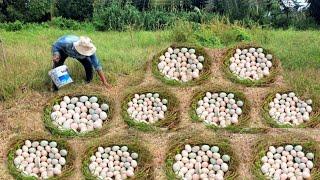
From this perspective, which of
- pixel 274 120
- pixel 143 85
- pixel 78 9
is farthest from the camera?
pixel 78 9

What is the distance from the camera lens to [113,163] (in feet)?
→ 19.3

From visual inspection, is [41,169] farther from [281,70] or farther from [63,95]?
[281,70]

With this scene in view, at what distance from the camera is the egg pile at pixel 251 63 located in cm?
736

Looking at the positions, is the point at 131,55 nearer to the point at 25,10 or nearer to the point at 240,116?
the point at 240,116

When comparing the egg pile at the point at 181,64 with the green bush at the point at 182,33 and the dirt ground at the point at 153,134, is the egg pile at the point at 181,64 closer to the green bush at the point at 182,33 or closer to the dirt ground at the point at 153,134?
the dirt ground at the point at 153,134

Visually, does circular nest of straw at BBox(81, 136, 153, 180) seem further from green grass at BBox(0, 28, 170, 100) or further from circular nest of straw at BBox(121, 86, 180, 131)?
green grass at BBox(0, 28, 170, 100)

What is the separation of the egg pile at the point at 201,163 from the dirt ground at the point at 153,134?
0.16 meters

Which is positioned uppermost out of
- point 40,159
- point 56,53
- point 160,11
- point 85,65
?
point 56,53

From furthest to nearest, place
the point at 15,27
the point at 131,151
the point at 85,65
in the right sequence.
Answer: the point at 15,27 → the point at 85,65 → the point at 131,151

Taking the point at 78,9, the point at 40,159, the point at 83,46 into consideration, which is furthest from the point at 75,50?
the point at 78,9

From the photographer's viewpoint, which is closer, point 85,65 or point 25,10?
point 85,65

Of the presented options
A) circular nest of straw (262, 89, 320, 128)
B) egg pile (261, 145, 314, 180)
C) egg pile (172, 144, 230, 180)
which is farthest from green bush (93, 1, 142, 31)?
egg pile (261, 145, 314, 180)

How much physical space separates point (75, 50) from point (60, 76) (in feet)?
1.14

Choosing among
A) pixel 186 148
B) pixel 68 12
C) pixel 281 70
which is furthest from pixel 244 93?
pixel 68 12
